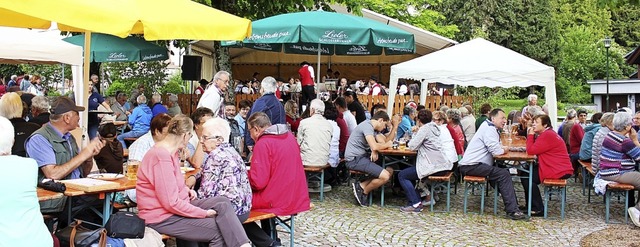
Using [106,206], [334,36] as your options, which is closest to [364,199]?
[334,36]

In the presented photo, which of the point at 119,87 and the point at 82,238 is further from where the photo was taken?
the point at 119,87

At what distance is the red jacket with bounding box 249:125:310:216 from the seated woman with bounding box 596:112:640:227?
4.45 meters

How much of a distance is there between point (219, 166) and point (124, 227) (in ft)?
3.40

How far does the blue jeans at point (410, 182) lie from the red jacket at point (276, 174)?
325 centimetres

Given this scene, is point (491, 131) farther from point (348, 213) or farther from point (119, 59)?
point (119, 59)

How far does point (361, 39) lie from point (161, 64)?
1794 centimetres

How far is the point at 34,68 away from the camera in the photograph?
107ft

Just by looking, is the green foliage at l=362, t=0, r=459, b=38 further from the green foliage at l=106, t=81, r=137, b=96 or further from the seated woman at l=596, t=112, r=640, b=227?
the seated woman at l=596, t=112, r=640, b=227

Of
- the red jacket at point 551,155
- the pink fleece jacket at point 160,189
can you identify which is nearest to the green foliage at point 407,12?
the red jacket at point 551,155

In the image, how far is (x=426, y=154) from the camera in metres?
9.37

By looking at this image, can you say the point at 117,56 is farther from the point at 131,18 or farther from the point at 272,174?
the point at 131,18

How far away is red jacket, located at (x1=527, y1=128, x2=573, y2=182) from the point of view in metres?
9.10

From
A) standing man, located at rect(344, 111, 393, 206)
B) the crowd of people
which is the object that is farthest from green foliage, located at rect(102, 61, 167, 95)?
standing man, located at rect(344, 111, 393, 206)

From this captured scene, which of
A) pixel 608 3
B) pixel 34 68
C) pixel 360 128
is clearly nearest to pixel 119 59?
pixel 360 128
